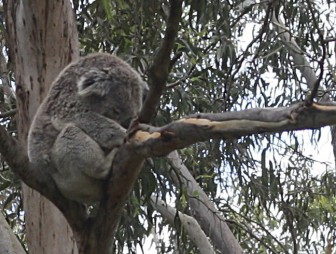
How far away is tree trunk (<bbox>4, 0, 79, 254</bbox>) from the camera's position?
3.18 meters

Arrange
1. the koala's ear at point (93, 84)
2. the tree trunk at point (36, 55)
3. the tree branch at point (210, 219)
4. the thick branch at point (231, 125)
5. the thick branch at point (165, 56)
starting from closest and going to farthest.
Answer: the thick branch at point (231, 125) → the thick branch at point (165, 56) → the koala's ear at point (93, 84) → the tree trunk at point (36, 55) → the tree branch at point (210, 219)

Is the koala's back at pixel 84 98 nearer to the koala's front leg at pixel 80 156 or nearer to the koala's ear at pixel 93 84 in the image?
the koala's ear at pixel 93 84

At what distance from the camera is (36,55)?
3.27 metres

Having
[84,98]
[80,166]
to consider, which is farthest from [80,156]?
[84,98]

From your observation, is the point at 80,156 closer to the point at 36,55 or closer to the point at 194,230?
the point at 36,55

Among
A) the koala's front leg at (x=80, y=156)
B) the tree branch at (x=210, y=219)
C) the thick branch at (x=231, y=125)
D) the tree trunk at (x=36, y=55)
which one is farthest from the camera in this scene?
the tree branch at (x=210, y=219)

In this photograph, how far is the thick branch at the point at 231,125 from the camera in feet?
5.65

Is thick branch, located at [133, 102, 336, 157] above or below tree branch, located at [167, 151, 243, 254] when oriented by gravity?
below

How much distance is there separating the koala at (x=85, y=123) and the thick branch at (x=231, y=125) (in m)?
0.54

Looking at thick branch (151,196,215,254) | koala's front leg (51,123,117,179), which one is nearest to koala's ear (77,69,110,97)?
koala's front leg (51,123,117,179)

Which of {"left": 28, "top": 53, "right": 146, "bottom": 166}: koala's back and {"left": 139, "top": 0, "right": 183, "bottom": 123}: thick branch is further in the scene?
{"left": 28, "top": 53, "right": 146, "bottom": 166}: koala's back

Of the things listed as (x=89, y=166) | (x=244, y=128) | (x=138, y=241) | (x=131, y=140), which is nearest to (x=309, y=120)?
(x=244, y=128)

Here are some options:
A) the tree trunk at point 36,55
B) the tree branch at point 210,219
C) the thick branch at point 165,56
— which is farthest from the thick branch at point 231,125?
the tree branch at point 210,219

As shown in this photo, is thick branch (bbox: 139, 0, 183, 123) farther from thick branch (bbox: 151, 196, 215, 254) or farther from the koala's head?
thick branch (bbox: 151, 196, 215, 254)
